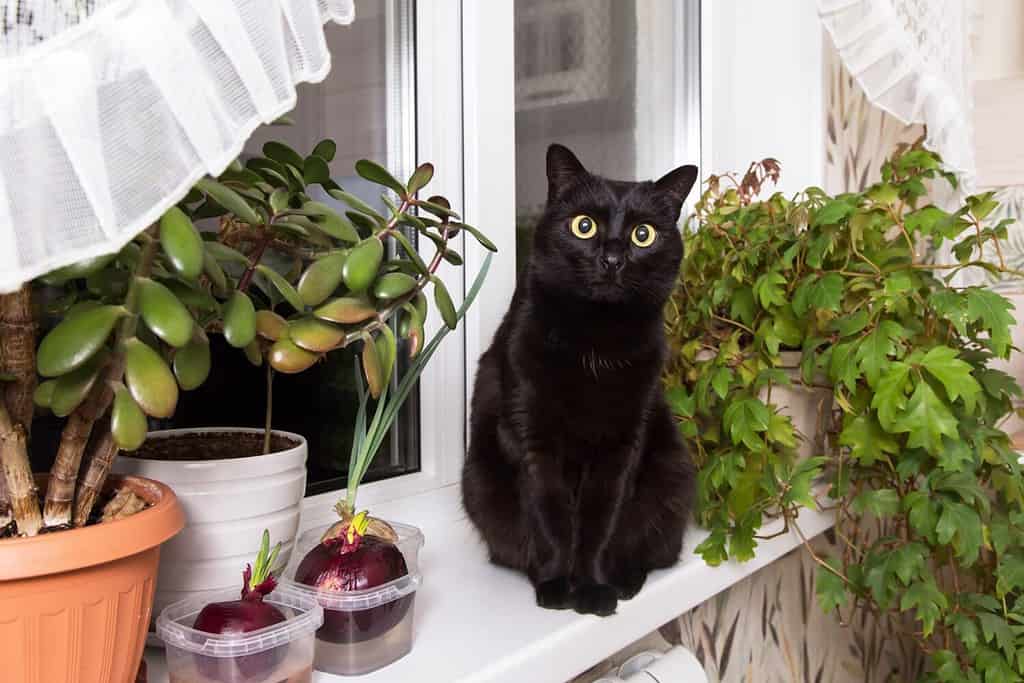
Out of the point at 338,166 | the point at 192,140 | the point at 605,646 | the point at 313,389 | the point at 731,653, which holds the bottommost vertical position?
the point at 731,653

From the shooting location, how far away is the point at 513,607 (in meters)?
0.84

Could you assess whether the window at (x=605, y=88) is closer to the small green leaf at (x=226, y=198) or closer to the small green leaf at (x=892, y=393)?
the small green leaf at (x=892, y=393)

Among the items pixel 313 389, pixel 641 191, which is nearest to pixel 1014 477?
pixel 641 191

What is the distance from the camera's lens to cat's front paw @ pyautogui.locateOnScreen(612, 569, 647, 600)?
2.86 ft

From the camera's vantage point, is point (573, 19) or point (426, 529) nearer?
point (426, 529)

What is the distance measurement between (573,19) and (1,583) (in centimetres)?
127

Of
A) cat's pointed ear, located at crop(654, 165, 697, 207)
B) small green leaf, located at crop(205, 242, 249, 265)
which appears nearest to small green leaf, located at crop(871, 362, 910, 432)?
cat's pointed ear, located at crop(654, 165, 697, 207)

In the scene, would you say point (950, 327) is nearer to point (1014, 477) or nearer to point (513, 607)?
point (1014, 477)

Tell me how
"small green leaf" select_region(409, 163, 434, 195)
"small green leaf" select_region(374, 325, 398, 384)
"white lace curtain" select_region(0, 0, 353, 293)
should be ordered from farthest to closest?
"small green leaf" select_region(409, 163, 434, 195) < "small green leaf" select_region(374, 325, 398, 384) < "white lace curtain" select_region(0, 0, 353, 293)

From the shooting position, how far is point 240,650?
550mm

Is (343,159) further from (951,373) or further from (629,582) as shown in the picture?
(951,373)

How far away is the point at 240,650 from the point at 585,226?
578 millimetres

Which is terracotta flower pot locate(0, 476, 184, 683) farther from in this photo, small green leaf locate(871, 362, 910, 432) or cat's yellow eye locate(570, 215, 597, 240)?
small green leaf locate(871, 362, 910, 432)

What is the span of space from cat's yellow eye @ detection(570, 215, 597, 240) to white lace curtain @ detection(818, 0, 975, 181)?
0.67 m
